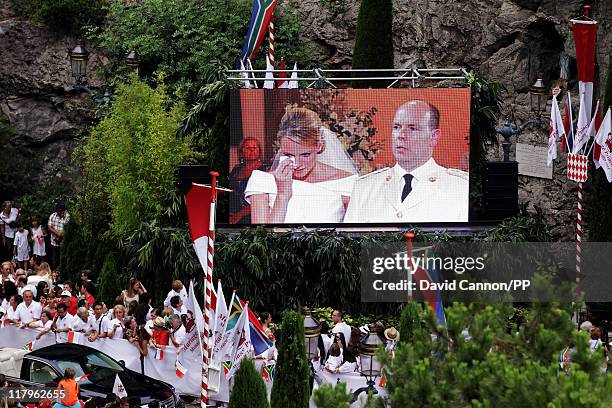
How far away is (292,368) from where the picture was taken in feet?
60.3

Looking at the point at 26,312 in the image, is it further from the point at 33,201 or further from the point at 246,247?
the point at 33,201

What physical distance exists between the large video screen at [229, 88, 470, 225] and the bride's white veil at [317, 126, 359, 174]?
0.07ft

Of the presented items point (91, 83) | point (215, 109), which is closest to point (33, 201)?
point (91, 83)

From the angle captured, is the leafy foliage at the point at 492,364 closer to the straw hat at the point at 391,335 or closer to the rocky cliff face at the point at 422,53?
the straw hat at the point at 391,335

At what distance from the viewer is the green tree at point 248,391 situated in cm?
1753

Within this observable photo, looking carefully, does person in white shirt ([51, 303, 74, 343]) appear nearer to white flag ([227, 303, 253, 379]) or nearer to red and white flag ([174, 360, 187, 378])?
red and white flag ([174, 360, 187, 378])

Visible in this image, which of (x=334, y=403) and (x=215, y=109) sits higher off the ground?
(x=215, y=109)

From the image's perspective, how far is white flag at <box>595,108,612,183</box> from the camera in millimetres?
25562

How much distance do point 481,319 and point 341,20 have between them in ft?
86.4

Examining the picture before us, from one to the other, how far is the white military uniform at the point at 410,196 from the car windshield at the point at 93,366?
345 inches

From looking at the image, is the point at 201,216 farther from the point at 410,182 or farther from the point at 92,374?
the point at 410,182

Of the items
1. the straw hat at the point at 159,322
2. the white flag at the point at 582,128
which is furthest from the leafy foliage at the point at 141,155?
the white flag at the point at 582,128

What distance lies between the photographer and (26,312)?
893 inches

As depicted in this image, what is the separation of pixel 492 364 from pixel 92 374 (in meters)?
9.96
